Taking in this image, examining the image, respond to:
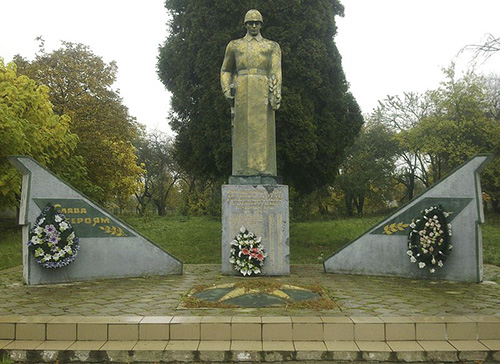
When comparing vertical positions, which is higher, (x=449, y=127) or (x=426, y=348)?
(x=449, y=127)

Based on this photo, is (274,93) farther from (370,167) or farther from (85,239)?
(370,167)

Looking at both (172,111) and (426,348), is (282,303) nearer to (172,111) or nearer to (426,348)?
(426,348)

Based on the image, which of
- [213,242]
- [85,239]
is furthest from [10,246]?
[85,239]

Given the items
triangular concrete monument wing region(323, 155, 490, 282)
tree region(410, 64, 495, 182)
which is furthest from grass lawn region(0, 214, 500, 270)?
tree region(410, 64, 495, 182)

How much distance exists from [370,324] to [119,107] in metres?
22.8

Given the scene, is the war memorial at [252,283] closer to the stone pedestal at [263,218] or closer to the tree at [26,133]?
the stone pedestal at [263,218]

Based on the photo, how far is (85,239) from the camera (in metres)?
7.32

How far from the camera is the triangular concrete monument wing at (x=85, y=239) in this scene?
22.9 feet

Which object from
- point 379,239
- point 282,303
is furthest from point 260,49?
point 282,303

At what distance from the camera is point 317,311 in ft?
16.0

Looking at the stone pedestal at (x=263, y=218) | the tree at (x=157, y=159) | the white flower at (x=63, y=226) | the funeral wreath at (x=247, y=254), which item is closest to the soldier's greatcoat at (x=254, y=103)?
the stone pedestal at (x=263, y=218)

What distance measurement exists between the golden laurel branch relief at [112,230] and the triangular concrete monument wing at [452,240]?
349 centimetres

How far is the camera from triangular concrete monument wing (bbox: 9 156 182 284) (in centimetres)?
698

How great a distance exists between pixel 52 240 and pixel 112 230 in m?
0.93
